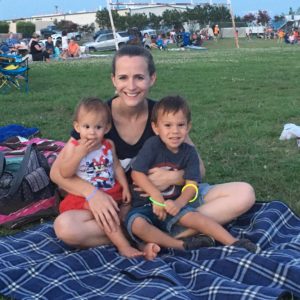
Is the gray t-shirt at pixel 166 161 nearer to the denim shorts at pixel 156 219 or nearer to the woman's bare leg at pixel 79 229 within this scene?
the denim shorts at pixel 156 219

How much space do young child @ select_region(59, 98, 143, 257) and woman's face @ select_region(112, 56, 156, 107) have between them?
0.56 feet

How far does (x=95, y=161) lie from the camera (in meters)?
3.72

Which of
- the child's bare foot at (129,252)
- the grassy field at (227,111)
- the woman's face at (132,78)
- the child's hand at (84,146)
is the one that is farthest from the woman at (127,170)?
the grassy field at (227,111)

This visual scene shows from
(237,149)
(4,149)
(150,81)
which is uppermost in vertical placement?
(150,81)

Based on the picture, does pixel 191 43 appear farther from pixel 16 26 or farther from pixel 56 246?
pixel 56 246

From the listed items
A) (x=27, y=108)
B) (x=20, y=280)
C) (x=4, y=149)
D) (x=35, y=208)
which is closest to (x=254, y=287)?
(x=20, y=280)

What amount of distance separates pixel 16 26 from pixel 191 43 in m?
29.2

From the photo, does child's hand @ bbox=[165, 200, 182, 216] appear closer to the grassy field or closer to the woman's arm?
the woman's arm

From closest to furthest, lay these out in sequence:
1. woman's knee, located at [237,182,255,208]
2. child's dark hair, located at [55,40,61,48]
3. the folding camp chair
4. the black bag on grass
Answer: woman's knee, located at [237,182,255,208]
the black bag on grass
the folding camp chair
child's dark hair, located at [55,40,61,48]

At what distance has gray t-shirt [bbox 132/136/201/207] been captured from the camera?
3.64 meters

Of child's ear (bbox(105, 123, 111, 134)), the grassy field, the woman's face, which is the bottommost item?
the grassy field

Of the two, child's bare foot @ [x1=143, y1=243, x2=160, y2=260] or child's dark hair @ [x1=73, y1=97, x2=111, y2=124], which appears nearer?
child's bare foot @ [x1=143, y1=243, x2=160, y2=260]

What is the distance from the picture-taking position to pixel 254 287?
2.86m

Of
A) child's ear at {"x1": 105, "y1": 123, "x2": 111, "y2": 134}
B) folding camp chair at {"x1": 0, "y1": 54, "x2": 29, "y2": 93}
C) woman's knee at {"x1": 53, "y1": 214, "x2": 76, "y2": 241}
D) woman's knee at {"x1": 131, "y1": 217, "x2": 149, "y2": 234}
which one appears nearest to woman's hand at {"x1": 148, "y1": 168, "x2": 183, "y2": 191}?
woman's knee at {"x1": 131, "y1": 217, "x2": 149, "y2": 234}
